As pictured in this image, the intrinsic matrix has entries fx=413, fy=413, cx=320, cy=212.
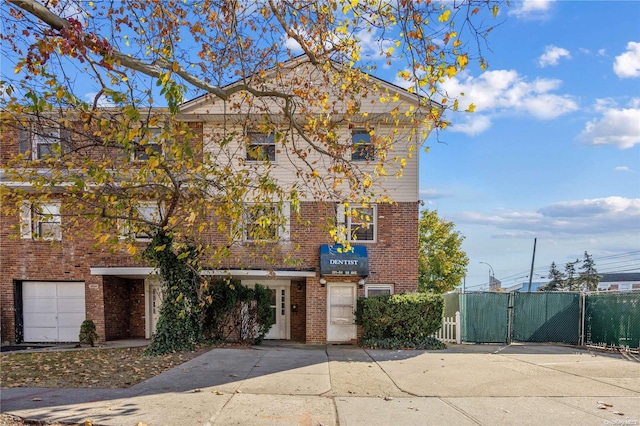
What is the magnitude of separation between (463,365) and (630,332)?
6256 mm

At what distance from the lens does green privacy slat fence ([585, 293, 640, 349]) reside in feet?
38.7

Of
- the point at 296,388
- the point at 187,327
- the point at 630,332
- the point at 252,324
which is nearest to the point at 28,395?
the point at 296,388

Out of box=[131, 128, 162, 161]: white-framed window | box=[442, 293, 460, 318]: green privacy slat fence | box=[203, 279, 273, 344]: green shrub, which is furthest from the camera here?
box=[442, 293, 460, 318]: green privacy slat fence

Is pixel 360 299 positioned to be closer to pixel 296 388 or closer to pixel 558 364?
pixel 558 364

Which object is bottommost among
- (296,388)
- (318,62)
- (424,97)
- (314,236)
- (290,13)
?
(296,388)

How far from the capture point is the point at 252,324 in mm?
12602

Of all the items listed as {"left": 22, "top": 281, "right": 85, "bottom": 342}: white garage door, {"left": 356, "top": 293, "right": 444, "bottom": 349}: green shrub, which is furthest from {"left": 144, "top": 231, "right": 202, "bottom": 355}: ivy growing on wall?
{"left": 22, "top": 281, "right": 85, "bottom": 342}: white garage door

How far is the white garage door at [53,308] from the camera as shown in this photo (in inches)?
551

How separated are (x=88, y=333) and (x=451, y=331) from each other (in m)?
11.6

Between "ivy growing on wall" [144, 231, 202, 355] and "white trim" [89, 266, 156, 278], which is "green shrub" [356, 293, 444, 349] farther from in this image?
"white trim" [89, 266, 156, 278]

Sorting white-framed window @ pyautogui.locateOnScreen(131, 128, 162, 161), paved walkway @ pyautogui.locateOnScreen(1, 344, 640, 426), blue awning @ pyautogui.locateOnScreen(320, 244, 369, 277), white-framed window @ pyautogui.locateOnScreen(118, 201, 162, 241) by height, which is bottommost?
paved walkway @ pyautogui.locateOnScreen(1, 344, 640, 426)

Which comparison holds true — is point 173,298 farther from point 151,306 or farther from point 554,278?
point 554,278

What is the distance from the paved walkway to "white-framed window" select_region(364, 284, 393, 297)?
3798 millimetres

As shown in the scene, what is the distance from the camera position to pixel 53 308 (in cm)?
1401
